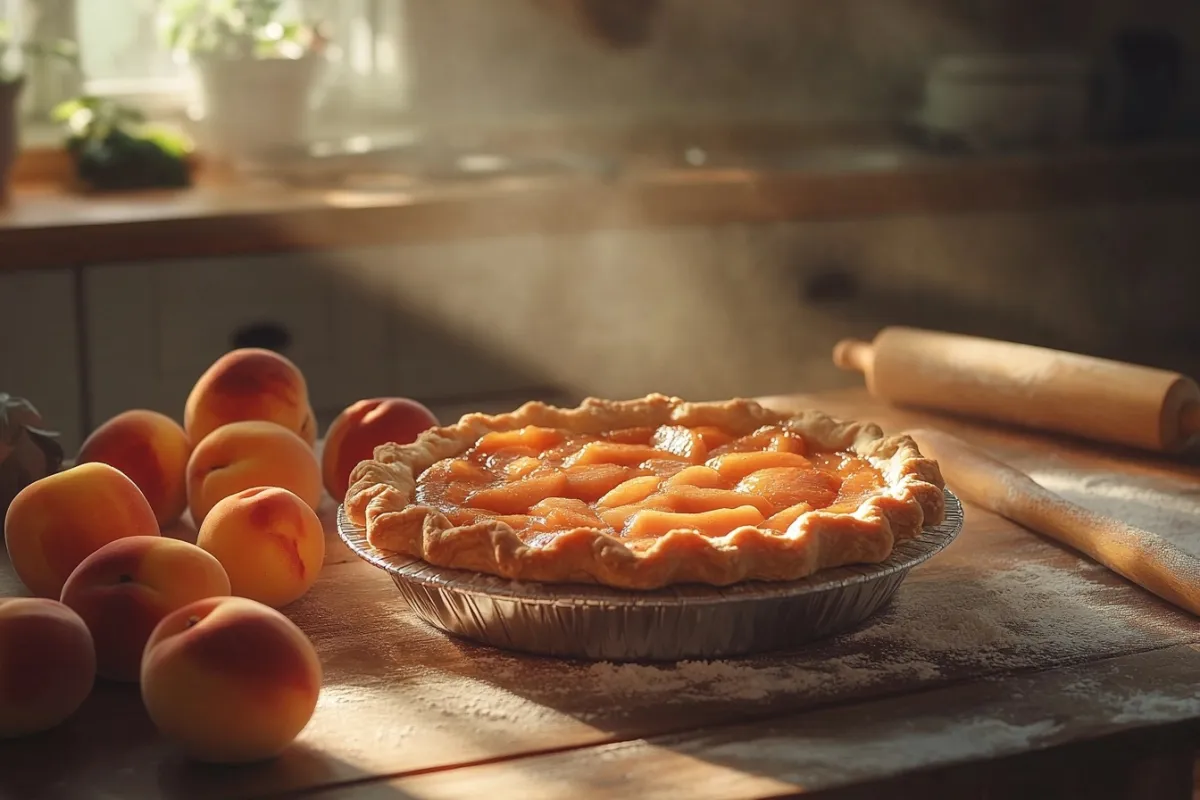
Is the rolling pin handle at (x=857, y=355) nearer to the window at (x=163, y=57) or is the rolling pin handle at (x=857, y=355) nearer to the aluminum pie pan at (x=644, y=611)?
the aluminum pie pan at (x=644, y=611)

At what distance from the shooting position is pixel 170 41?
3.30m

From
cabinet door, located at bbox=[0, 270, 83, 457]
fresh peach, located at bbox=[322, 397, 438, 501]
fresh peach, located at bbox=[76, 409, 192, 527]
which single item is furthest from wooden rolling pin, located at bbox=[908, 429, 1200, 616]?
cabinet door, located at bbox=[0, 270, 83, 457]

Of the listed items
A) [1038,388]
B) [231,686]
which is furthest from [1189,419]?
[231,686]

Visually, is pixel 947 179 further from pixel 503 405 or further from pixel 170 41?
pixel 170 41

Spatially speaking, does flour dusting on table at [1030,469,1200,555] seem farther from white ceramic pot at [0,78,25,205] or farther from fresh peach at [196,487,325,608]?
white ceramic pot at [0,78,25,205]

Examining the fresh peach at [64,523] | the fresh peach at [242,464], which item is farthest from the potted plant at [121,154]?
the fresh peach at [64,523]

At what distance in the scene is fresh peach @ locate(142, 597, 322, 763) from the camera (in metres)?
0.91

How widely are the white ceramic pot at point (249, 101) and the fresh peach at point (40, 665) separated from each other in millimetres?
2421

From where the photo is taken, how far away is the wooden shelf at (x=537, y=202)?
2.59 m

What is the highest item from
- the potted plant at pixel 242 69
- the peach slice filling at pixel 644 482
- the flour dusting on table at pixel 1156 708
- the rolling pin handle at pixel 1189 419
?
the potted plant at pixel 242 69

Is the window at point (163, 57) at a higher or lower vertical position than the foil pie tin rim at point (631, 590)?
higher

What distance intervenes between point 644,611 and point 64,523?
1.56ft

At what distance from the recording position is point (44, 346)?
2.57 m

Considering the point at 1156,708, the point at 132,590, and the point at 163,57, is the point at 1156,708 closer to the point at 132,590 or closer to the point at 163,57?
the point at 132,590
